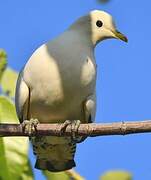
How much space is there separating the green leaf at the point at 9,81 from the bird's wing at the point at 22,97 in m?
0.18

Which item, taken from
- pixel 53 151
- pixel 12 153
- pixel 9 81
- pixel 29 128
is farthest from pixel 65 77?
pixel 53 151

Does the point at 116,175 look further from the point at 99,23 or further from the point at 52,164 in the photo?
the point at 99,23

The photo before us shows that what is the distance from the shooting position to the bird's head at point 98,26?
12.3ft

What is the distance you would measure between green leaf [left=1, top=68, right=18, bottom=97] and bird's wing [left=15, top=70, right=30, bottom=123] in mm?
180

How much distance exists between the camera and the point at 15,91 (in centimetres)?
341

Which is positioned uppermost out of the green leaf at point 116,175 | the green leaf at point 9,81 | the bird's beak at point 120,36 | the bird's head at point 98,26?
the bird's head at point 98,26

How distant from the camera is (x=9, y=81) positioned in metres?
3.25

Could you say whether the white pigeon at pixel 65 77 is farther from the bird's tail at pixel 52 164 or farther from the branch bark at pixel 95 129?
the branch bark at pixel 95 129

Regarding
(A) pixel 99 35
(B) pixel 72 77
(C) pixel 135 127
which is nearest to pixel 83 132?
(C) pixel 135 127

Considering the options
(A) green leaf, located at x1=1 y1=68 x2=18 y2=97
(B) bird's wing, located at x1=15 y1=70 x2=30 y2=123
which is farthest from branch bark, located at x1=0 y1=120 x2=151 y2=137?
(B) bird's wing, located at x1=15 y1=70 x2=30 y2=123

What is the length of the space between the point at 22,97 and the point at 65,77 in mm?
364

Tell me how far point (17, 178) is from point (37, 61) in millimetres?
973

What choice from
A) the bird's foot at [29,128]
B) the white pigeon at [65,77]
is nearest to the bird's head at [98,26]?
the white pigeon at [65,77]

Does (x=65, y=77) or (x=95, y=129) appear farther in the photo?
(x=65, y=77)
